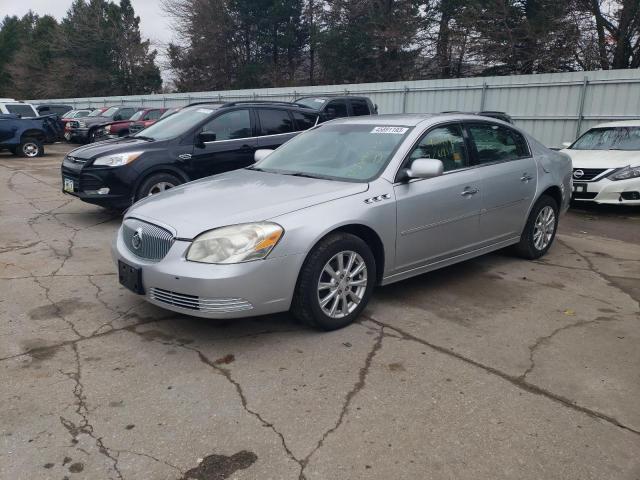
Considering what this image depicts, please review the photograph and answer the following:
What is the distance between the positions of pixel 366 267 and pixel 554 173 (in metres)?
3.03

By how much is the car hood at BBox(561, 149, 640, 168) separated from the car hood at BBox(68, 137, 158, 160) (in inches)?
268

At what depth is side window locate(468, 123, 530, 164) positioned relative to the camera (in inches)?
205

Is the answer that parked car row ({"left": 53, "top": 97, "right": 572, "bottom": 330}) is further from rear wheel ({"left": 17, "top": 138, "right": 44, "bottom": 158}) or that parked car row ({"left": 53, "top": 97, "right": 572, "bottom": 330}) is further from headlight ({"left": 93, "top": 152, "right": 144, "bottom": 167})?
A: rear wheel ({"left": 17, "top": 138, "right": 44, "bottom": 158})

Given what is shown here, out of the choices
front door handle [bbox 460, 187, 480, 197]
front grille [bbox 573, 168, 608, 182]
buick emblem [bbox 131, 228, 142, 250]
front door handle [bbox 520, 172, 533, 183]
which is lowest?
front grille [bbox 573, 168, 608, 182]

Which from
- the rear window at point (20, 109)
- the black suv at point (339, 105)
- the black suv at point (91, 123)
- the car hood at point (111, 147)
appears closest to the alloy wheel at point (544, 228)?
the car hood at point (111, 147)

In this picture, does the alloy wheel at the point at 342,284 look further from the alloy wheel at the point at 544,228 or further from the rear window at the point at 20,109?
the rear window at the point at 20,109

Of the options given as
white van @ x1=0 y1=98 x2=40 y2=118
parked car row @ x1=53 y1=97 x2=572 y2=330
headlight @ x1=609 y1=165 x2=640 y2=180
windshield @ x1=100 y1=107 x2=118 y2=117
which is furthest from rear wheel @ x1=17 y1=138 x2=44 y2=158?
headlight @ x1=609 y1=165 x2=640 y2=180

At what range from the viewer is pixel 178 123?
8062 mm

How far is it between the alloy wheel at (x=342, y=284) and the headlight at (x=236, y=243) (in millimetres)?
497

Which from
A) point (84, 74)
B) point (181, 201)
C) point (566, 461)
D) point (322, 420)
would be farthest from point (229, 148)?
point (84, 74)

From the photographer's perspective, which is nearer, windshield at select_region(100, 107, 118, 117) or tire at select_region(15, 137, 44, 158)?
tire at select_region(15, 137, 44, 158)

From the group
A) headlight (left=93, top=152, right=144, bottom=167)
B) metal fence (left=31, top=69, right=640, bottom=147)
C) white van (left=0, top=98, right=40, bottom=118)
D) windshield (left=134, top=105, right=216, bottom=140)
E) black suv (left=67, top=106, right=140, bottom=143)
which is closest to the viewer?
headlight (left=93, top=152, right=144, bottom=167)

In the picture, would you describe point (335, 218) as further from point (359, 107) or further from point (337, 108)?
point (359, 107)

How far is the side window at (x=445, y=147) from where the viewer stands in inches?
183
